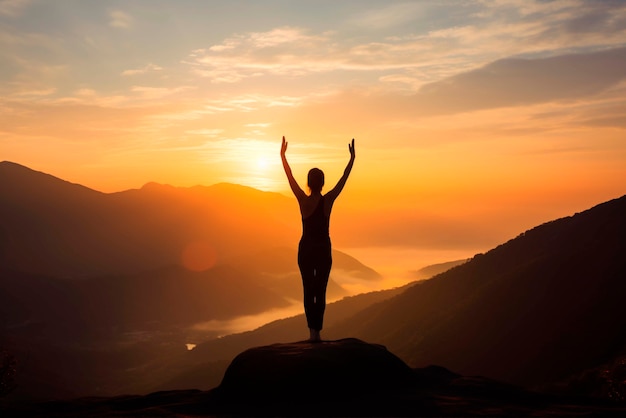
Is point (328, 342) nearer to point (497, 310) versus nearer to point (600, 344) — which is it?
point (600, 344)

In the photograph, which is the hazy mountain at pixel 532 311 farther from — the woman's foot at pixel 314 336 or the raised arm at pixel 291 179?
the raised arm at pixel 291 179

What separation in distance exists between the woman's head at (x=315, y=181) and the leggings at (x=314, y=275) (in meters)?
1.37

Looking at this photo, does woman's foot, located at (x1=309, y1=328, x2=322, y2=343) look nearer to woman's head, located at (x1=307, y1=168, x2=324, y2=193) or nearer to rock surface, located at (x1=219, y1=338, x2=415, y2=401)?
rock surface, located at (x1=219, y1=338, x2=415, y2=401)

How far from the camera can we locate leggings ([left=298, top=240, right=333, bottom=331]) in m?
15.1

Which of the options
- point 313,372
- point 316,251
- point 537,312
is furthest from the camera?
point 537,312

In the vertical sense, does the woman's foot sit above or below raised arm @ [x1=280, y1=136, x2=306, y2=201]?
below

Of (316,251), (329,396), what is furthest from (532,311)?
(329,396)

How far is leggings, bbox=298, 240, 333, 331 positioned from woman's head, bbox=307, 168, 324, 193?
1.37m

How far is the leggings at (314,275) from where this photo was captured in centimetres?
1505

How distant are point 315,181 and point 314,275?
235 cm

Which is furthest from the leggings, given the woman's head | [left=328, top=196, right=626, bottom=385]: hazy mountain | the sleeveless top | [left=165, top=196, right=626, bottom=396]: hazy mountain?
[left=328, top=196, right=626, bottom=385]: hazy mountain

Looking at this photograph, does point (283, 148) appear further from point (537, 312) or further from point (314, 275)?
point (537, 312)

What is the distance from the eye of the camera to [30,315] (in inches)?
7530

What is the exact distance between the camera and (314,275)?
49.6 ft
